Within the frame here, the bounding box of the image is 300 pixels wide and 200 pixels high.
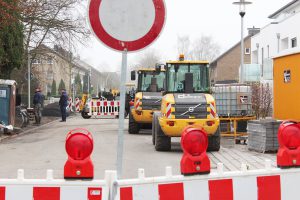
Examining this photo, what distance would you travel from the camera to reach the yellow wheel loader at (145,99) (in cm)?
2303

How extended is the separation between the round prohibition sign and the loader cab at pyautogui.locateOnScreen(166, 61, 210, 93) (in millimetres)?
12101

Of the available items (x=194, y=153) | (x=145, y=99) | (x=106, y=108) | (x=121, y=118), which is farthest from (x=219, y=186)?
(x=106, y=108)

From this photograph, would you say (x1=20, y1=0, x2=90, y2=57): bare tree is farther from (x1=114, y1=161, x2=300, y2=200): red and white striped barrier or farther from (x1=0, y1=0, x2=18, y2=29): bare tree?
(x1=114, y1=161, x2=300, y2=200): red and white striped barrier

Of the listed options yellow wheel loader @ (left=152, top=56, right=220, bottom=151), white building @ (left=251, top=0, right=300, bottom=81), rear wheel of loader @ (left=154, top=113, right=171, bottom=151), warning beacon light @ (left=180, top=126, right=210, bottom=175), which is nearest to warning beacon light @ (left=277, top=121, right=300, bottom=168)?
warning beacon light @ (left=180, top=126, right=210, bottom=175)

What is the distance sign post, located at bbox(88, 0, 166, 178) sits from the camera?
5.03 metres

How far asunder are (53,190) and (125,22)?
5.41ft

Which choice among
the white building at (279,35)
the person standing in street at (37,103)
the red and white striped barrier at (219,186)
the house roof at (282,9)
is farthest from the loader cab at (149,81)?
the house roof at (282,9)

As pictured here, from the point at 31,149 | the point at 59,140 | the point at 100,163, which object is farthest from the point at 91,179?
the point at 59,140

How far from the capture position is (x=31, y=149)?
17.6 metres

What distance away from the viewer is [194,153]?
449 centimetres

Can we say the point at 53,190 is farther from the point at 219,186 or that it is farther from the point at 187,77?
the point at 187,77

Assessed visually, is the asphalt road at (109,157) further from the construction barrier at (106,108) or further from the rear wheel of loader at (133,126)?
the construction barrier at (106,108)

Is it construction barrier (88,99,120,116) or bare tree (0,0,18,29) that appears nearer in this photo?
bare tree (0,0,18,29)

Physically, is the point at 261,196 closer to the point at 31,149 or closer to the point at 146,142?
the point at 31,149
